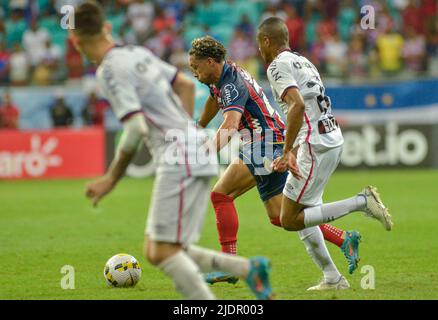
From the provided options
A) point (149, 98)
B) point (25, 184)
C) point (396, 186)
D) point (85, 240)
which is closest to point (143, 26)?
point (25, 184)

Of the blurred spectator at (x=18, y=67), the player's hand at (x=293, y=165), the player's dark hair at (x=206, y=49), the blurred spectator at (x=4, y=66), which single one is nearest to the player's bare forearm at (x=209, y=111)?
the player's dark hair at (x=206, y=49)

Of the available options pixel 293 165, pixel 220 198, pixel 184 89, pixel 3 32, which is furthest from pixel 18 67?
pixel 184 89

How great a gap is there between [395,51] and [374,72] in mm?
1044

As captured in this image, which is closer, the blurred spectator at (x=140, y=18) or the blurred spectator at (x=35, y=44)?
the blurred spectator at (x=35, y=44)

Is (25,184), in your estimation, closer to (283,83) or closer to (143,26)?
(143,26)

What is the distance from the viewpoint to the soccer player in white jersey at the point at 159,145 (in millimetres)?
5551

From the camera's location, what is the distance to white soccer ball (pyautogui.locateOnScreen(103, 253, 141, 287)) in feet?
25.2

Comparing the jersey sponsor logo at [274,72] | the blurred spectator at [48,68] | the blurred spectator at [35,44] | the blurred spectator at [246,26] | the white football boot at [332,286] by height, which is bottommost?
the white football boot at [332,286]

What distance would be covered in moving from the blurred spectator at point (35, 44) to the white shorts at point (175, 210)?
60.3ft

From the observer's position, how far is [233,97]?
783 cm

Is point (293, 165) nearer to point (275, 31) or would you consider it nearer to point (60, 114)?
point (275, 31)

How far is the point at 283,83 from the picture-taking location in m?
7.11

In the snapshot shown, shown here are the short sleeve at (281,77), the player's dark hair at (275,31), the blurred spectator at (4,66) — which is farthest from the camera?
the blurred spectator at (4,66)

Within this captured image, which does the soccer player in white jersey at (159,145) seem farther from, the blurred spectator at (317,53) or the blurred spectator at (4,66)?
the blurred spectator at (4,66)
